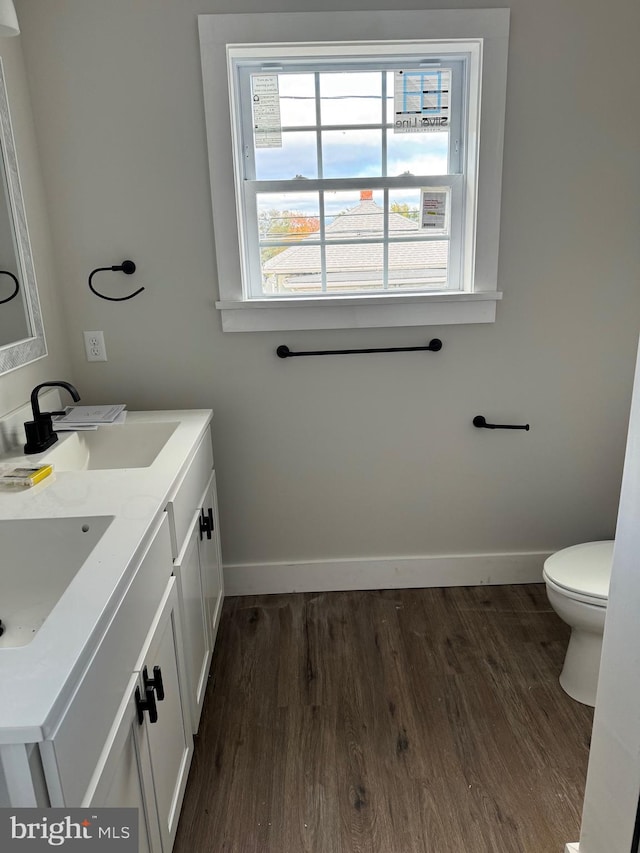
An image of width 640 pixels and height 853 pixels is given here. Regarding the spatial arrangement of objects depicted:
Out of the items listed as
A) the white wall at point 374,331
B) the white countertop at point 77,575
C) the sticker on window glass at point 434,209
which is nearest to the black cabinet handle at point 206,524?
the white countertop at point 77,575

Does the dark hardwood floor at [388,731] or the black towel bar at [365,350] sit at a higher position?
the black towel bar at [365,350]

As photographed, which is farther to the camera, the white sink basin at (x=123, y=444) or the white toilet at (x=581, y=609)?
the white sink basin at (x=123, y=444)

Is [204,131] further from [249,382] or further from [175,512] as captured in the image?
[175,512]

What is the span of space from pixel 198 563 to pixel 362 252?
4.37 ft

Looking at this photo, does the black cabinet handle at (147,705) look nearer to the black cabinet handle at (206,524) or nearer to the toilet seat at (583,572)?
the black cabinet handle at (206,524)

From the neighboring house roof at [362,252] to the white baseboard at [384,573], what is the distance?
119 centimetres

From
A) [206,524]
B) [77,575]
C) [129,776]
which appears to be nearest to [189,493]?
[206,524]

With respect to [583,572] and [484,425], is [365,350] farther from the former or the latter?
[583,572]

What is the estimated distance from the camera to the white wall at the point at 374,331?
2.23 m

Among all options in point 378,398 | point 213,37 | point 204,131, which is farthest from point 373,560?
point 213,37

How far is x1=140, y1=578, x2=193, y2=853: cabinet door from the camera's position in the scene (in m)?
1.40

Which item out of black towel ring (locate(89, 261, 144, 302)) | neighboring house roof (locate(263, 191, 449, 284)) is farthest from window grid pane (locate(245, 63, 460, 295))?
black towel ring (locate(89, 261, 144, 302))

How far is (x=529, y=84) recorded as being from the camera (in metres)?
2.28

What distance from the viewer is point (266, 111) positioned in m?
2.36
